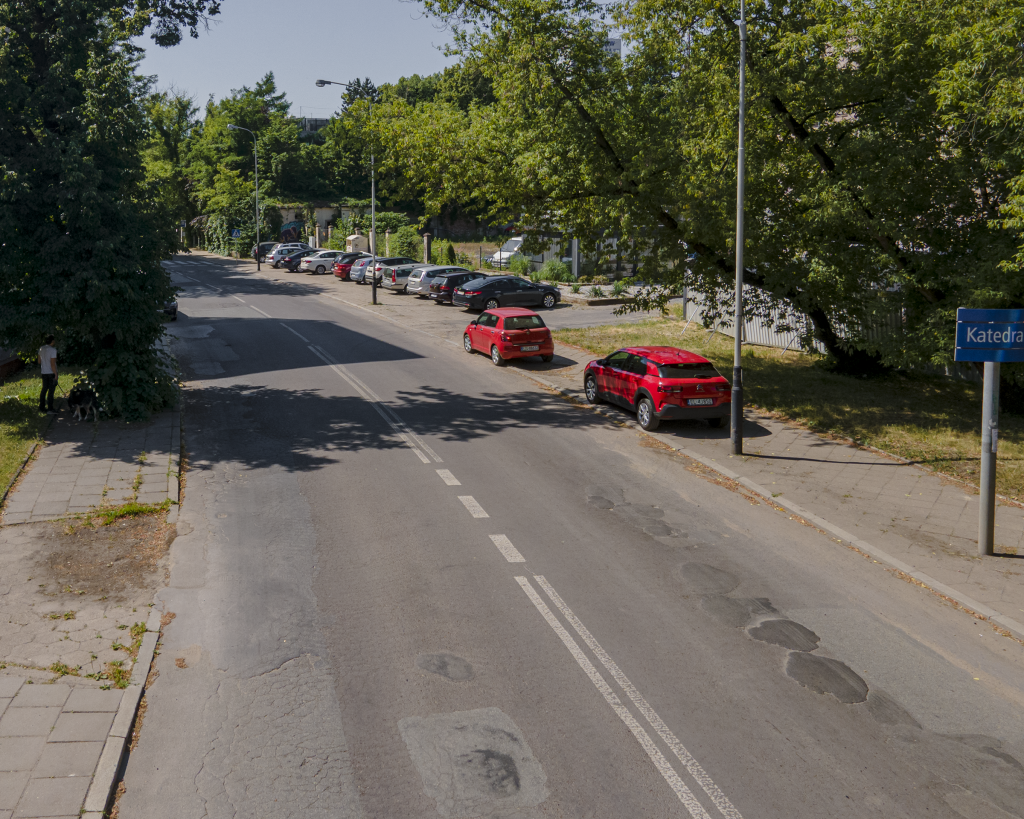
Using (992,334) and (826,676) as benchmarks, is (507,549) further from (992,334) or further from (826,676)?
(992,334)

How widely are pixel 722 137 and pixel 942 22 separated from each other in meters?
3.99

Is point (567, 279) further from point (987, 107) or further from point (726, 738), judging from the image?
point (726, 738)

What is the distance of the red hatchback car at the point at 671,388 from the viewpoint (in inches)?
619

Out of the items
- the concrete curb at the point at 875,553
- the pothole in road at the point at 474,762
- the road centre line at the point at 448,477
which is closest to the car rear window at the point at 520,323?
the concrete curb at the point at 875,553

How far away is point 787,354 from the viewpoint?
Result: 23.7 meters

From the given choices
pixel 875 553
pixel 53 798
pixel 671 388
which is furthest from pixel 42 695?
pixel 671 388

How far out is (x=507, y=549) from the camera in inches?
399

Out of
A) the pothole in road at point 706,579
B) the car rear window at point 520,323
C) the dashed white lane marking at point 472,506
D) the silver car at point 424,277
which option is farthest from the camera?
the silver car at point 424,277

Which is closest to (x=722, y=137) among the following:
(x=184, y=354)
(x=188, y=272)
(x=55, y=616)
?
(x=55, y=616)

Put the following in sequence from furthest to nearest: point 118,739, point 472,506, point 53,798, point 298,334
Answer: point 298,334
point 472,506
point 118,739
point 53,798

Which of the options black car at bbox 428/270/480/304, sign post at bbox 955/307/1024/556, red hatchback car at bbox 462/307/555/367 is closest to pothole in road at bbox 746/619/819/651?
sign post at bbox 955/307/1024/556

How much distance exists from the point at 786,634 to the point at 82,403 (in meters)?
13.5

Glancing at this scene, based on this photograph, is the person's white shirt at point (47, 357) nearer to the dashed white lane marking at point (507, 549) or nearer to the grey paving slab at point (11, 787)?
the dashed white lane marking at point (507, 549)

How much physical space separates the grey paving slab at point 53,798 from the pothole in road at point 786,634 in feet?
18.9
